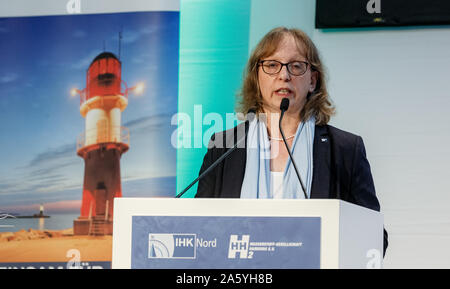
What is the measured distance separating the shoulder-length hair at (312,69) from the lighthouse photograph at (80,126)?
0.74 metres

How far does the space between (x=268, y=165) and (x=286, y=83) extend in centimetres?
30

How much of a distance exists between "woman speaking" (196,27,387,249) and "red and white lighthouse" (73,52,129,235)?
894 mm

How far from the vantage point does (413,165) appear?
2.95m

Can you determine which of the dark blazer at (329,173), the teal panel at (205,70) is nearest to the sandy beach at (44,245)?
the teal panel at (205,70)

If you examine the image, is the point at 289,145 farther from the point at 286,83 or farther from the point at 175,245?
the point at 175,245

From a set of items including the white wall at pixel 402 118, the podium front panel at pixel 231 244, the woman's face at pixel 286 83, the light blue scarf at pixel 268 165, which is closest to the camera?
the podium front panel at pixel 231 244

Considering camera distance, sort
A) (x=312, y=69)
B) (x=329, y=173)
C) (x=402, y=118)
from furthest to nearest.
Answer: (x=402, y=118) < (x=312, y=69) < (x=329, y=173)

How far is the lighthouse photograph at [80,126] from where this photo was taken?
9.71 ft

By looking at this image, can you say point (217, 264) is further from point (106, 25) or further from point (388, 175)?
point (106, 25)

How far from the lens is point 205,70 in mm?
3051

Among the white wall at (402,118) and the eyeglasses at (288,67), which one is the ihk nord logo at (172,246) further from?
the white wall at (402,118)

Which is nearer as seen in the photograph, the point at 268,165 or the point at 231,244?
the point at 231,244

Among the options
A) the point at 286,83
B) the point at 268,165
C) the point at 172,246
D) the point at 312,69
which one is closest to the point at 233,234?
the point at 172,246

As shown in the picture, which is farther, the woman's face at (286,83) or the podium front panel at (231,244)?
the woman's face at (286,83)
